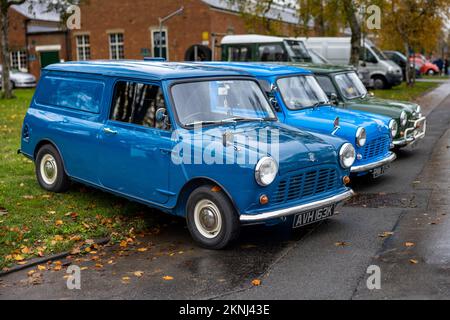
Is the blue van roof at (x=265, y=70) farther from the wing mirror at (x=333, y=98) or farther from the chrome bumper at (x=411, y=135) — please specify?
the chrome bumper at (x=411, y=135)

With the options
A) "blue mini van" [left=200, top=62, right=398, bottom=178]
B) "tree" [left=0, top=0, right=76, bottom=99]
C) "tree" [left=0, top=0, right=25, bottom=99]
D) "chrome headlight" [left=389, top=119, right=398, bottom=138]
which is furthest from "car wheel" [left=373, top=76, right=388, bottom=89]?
"blue mini van" [left=200, top=62, right=398, bottom=178]

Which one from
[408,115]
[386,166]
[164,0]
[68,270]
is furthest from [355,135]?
[164,0]

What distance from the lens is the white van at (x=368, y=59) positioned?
29156 millimetres

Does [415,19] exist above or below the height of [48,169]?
above

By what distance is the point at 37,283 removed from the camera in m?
5.70

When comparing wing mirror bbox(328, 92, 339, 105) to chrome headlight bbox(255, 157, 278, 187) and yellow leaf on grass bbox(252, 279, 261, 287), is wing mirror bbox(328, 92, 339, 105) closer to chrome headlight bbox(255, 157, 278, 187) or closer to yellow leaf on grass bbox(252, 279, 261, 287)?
chrome headlight bbox(255, 157, 278, 187)

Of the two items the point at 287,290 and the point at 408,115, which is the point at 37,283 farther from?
the point at 408,115

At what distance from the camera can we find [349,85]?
12039 millimetres

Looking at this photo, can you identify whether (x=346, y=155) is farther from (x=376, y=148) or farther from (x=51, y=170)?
(x=51, y=170)

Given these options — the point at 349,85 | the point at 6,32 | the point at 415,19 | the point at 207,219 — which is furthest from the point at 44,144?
the point at 415,19

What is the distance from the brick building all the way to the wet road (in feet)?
81.7

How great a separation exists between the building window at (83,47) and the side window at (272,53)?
21.7 meters

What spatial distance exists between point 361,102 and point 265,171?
237 inches

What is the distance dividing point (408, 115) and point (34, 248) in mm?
7919
